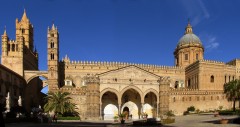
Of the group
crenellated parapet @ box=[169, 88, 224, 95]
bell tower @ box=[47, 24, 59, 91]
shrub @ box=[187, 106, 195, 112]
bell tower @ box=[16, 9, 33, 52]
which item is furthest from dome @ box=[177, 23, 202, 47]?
bell tower @ box=[16, 9, 33, 52]

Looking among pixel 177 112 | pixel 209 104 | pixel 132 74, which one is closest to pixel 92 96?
pixel 132 74

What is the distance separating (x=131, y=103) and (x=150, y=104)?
11.2ft

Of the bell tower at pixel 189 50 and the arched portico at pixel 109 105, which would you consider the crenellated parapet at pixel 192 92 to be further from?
the bell tower at pixel 189 50

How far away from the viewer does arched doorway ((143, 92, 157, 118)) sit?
171 ft

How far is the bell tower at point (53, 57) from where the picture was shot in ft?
161

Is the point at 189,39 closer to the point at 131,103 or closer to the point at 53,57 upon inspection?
the point at 131,103

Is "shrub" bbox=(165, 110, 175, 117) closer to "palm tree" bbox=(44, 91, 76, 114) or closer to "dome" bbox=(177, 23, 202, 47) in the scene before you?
"palm tree" bbox=(44, 91, 76, 114)

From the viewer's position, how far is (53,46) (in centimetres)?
5112

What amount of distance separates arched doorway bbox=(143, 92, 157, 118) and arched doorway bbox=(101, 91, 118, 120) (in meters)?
5.30

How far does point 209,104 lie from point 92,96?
21.8 meters

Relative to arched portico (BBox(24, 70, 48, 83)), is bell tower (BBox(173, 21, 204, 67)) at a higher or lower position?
higher

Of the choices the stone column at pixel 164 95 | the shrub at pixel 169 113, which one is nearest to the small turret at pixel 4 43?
the stone column at pixel 164 95

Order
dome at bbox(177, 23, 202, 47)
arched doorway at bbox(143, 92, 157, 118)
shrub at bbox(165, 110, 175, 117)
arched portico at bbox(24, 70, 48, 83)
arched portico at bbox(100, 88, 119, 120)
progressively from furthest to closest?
dome at bbox(177, 23, 202, 47) → arched doorway at bbox(143, 92, 157, 118) → arched portico at bbox(24, 70, 48, 83) → arched portico at bbox(100, 88, 119, 120) → shrub at bbox(165, 110, 175, 117)

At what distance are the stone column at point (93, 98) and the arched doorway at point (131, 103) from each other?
629cm
